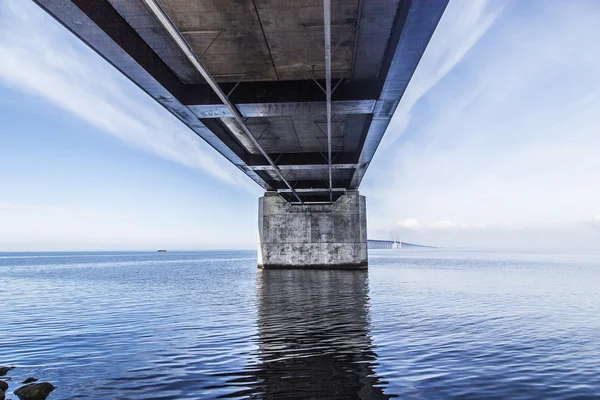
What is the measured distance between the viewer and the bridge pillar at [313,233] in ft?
134

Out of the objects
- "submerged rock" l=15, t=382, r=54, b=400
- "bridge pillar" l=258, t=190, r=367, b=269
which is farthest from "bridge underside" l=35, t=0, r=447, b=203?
"bridge pillar" l=258, t=190, r=367, b=269

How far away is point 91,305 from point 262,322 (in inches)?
468

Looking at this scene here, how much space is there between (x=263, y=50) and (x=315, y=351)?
30.9ft

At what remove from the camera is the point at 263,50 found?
13.7 metres

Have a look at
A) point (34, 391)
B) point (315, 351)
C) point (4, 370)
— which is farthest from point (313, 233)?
point (34, 391)

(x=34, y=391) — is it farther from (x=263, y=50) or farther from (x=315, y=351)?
(x=263, y=50)

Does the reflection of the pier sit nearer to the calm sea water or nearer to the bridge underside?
the calm sea water

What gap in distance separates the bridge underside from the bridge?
3cm

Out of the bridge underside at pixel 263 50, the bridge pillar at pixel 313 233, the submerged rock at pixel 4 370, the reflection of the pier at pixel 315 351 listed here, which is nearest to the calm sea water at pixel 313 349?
the reflection of the pier at pixel 315 351

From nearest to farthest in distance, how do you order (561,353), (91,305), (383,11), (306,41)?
(561,353), (383,11), (306,41), (91,305)

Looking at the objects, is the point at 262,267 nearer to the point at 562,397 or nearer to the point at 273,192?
the point at 273,192

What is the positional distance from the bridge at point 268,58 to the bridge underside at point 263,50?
0.03m

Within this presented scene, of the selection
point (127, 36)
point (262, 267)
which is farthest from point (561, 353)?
point (262, 267)

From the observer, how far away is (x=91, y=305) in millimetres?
21625
